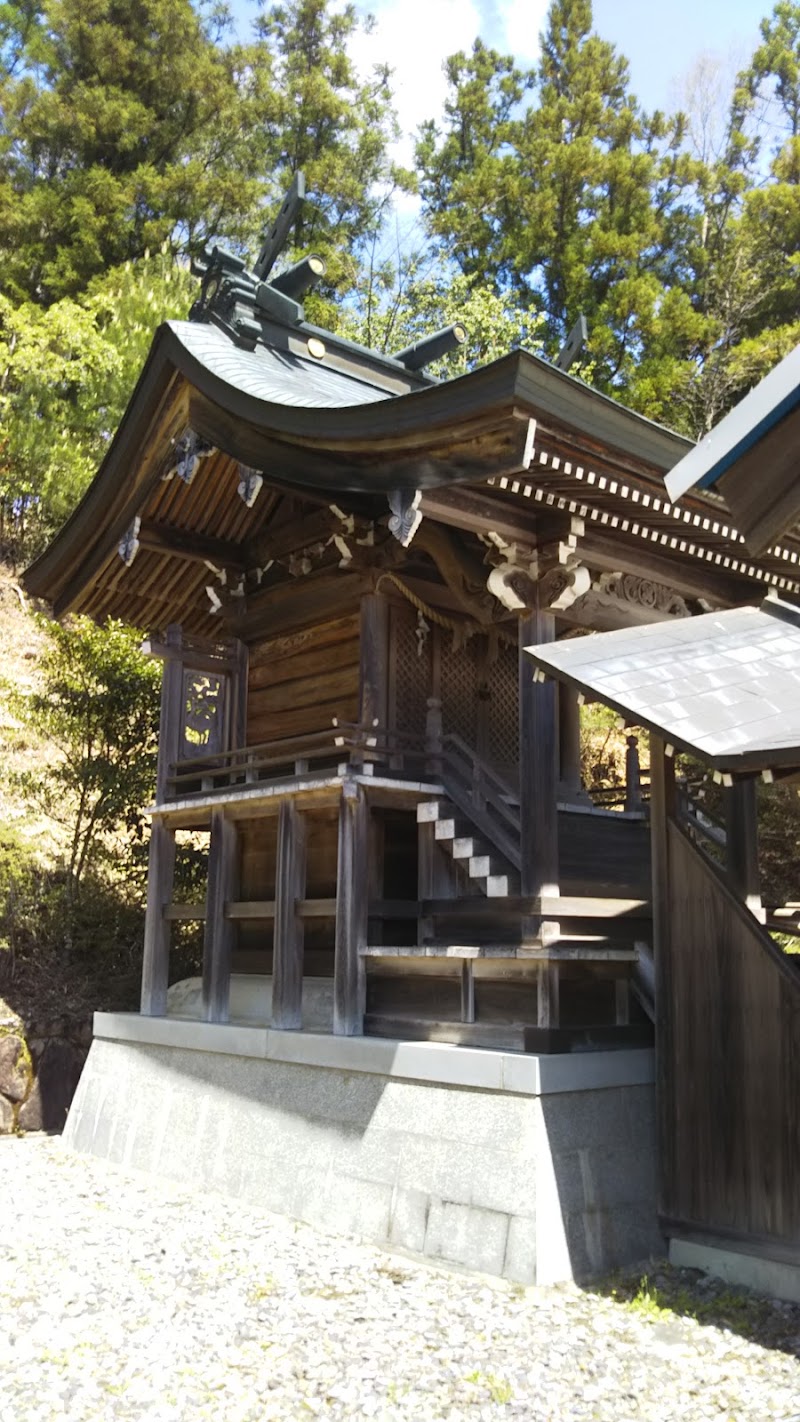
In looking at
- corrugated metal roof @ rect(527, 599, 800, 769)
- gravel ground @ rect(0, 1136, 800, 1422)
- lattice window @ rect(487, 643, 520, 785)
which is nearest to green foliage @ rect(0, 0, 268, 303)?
lattice window @ rect(487, 643, 520, 785)

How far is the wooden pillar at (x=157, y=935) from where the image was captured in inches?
384

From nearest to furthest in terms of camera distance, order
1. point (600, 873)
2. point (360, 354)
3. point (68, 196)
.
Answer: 1. point (600, 873)
2. point (360, 354)
3. point (68, 196)

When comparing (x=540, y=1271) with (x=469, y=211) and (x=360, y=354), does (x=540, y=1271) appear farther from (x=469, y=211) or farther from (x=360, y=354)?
(x=469, y=211)

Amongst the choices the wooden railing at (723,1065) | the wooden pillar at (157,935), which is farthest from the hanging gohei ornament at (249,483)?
the wooden railing at (723,1065)

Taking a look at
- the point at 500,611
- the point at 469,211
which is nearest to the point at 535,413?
the point at 500,611

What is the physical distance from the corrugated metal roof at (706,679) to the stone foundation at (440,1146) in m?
2.14

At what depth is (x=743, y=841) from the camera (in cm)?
729

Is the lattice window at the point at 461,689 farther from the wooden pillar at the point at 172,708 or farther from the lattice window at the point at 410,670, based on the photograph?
the wooden pillar at the point at 172,708

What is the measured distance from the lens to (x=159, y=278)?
71.2ft

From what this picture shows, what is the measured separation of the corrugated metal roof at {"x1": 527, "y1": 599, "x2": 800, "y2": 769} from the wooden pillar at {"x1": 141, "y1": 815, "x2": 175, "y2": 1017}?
495cm

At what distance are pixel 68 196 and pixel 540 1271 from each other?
25436 millimetres

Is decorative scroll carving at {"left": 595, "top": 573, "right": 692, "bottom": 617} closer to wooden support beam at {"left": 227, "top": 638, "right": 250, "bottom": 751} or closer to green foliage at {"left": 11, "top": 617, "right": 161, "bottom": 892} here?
wooden support beam at {"left": 227, "top": 638, "right": 250, "bottom": 751}

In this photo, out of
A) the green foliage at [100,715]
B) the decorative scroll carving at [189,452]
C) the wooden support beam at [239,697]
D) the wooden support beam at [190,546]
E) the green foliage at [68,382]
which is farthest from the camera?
the green foliage at [68,382]

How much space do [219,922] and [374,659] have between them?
252cm
